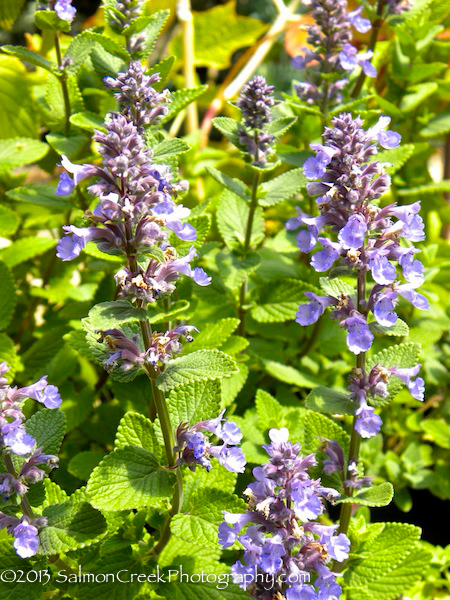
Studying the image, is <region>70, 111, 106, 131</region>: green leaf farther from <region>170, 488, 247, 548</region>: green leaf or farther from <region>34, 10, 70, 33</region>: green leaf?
<region>170, 488, 247, 548</region>: green leaf

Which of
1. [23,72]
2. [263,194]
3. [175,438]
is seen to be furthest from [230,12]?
[175,438]

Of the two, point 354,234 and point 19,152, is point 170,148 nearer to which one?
point 354,234

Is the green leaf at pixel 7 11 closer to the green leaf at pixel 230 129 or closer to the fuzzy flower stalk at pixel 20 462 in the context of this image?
the green leaf at pixel 230 129

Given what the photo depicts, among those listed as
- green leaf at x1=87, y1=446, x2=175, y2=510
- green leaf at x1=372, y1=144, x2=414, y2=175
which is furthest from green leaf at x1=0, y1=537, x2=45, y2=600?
green leaf at x1=372, y1=144, x2=414, y2=175

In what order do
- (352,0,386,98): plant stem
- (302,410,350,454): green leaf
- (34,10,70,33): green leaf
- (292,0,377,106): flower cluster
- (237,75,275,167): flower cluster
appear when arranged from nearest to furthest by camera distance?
1. (302,410,350,454): green leaf
2. (237,75,275,167): flower cluster
3. (34,10,70,33): green leaf
4. (292,0,377,106): flower cluster
5. (352,0,386,98): plant stem

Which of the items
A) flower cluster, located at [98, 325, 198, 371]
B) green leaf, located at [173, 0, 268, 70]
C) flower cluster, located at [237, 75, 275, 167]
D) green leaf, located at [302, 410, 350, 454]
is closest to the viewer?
flower cluster, located at [98, 325, 198, 371]

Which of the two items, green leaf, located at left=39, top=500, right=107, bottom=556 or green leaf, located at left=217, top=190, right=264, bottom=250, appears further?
green leaf, located at left=217, top=190, right=264, bottom=250

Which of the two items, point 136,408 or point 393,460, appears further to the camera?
point 393,460

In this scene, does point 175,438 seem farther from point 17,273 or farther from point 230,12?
point 230,12
